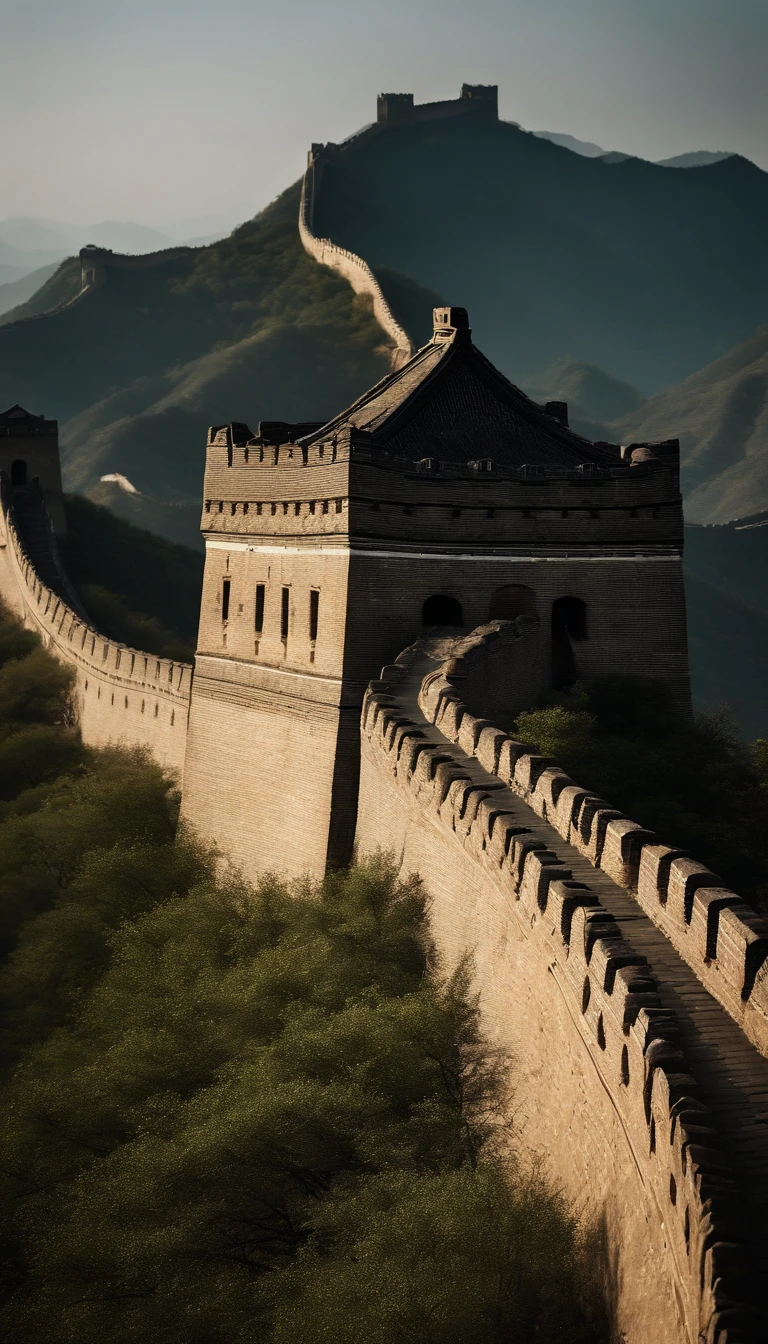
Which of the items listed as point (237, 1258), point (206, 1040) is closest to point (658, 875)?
point (237, 1258)

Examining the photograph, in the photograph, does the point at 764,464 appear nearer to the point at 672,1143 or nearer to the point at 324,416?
the point at 324,416

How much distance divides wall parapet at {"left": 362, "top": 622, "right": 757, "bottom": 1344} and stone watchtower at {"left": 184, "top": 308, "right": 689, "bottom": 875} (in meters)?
4.12

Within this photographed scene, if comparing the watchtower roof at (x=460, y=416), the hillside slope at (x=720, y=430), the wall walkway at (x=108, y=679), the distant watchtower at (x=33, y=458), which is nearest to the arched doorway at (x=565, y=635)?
the watchtower roof at (x=460, y=416)

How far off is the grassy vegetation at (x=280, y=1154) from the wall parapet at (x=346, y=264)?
66.1 m

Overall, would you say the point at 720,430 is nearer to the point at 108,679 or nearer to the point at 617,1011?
the point at 108,679

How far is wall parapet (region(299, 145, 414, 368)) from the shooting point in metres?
89.2

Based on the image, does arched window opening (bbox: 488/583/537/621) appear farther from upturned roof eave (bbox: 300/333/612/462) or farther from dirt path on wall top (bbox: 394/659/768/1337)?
dirt path on wall top (bbox: 394/659/768/1337)

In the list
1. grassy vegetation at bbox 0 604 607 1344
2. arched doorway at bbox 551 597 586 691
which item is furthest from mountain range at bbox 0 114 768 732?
grassy vegetation at bbox 0 604 607 1344

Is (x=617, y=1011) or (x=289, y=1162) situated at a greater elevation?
(x=617, y=1011)

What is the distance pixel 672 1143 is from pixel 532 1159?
3.19 meters

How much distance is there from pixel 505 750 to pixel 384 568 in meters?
6.06

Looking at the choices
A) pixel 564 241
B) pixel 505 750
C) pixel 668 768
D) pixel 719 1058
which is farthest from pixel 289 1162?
pixel 564 241

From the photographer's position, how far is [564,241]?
150 metres

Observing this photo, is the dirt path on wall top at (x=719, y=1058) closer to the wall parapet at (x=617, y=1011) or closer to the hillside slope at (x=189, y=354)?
the wall parapet at (x=617, y=1011)
